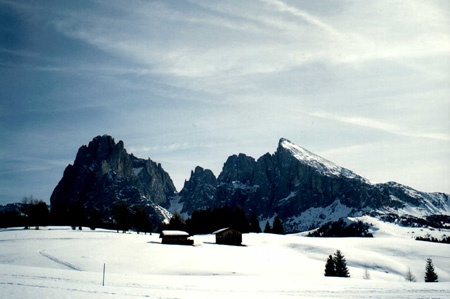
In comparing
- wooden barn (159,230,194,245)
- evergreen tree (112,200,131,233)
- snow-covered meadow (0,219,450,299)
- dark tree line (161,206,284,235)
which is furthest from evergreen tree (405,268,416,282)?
evergreen tree (112,200,131,233)

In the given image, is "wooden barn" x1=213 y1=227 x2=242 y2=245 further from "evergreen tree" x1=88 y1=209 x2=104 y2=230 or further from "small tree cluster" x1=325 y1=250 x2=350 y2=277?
"evergreen tree" x1=88 y1=209 x2=104 y2=230

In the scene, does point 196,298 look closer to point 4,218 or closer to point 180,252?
point 180,252

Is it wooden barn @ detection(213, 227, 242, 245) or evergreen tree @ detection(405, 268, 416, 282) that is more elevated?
wooden barn @ detection(213, 227, 242, 245)

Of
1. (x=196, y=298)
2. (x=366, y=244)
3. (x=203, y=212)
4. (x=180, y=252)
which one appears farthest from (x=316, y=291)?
(x=203, y=212)

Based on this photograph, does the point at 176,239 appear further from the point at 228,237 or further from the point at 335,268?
the point at 335,268

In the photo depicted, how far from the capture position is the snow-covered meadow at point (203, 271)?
24172mm

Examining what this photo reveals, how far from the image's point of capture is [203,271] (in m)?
43.8

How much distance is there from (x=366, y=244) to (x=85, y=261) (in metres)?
81.3

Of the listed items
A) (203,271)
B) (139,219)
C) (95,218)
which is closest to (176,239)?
(139,219)

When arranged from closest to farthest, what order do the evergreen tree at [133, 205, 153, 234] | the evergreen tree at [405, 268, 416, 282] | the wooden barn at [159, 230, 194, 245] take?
the evergreen tree at [405, 268, 416, 282] → the wooden barn at [159, 230, 194, 245] → the evergreen tree at [133, 205, 153, 234]

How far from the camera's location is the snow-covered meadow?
952 inches

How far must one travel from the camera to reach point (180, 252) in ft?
194

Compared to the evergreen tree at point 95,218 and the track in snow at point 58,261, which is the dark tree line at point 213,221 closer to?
the evergreen tree at point 95,218

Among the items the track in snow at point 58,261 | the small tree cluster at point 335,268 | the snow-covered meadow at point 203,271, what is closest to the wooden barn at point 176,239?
the snow-covered meadow at point 203,271
